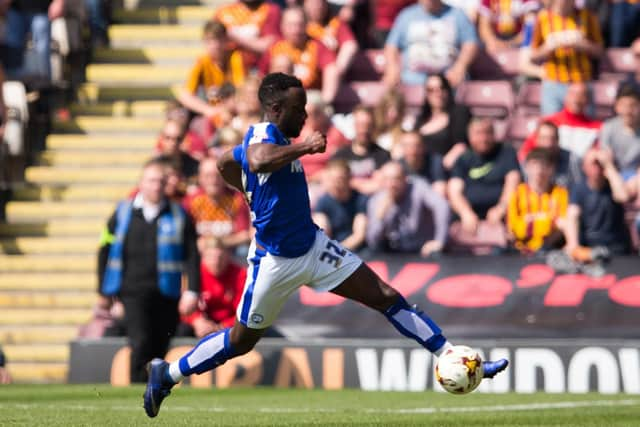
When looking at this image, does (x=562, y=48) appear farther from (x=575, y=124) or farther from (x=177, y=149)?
(x=177, y=149)

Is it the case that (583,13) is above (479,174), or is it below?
above

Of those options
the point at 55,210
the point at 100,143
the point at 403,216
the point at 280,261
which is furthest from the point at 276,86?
the point at 100,143

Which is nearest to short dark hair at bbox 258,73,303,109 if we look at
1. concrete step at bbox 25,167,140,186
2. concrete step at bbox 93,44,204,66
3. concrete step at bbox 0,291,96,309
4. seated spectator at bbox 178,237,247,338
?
A: seated spectator at bbox 178,237,247,338

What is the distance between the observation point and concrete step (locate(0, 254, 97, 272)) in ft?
55.1

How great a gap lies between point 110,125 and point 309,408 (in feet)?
28.4

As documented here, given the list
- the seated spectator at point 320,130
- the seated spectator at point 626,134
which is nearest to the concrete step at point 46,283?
the seated spectator at point 320,130

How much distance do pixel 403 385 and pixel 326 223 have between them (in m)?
2.04

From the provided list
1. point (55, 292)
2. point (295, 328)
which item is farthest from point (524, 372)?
point (55, 292)

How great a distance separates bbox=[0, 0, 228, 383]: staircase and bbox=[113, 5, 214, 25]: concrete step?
1cm

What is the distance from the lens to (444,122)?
15.6 meters

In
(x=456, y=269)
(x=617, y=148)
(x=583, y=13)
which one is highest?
(x=583, y=13)

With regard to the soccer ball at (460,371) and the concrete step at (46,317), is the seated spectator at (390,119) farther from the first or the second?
the soccer ball at (460,371)

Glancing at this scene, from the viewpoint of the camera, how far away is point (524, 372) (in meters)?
12.9

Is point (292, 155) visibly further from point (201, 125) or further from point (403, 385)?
point (201, 125)
